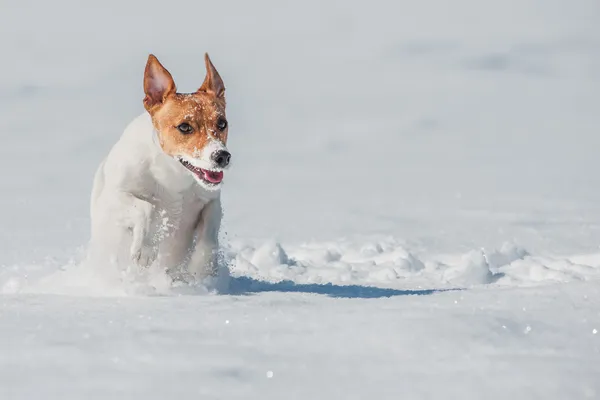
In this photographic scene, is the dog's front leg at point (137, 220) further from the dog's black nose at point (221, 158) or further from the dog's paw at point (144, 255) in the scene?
the dog's black nose at point (221, 158)

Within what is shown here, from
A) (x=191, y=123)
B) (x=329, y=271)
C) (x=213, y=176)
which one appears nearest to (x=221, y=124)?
(x=191, y=123)

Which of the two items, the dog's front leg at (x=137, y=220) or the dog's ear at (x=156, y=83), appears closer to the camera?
the dog's front leg at (x=137, y=220)

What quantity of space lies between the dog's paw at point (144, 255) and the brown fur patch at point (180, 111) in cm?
57

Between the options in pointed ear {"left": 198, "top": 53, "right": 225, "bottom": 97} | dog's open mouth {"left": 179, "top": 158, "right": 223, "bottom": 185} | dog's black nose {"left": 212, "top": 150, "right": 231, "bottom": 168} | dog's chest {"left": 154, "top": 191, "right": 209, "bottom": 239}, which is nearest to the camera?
dog's black nose {"left": 212, "top": 150, "right": 231, "bottom": 168}

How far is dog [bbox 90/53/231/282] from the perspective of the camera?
512 centimetres

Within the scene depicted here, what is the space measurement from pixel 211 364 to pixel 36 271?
455 cm

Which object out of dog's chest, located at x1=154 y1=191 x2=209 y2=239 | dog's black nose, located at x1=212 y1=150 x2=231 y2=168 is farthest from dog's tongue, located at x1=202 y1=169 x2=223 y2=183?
dog's chest, located at x1=154 y1=191 x2=209 y2=239

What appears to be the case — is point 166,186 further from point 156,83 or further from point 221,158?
point 156,83

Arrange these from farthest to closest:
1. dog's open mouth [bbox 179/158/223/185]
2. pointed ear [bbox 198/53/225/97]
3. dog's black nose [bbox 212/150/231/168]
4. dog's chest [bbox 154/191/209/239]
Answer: pointed ear [bbox 198/53/225/97] → dog's chest [bbox 154/191/209/239] → dog's open mouth [bbox 179/158/223/185] → dog's black nose [bbox 212/150/231/168]

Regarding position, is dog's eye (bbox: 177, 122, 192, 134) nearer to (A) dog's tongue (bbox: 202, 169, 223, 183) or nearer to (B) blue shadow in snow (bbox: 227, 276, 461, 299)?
(A) dog's tongue (bbox: 202, 169, 223, 183)

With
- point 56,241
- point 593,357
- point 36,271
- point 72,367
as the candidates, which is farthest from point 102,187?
point 56,241

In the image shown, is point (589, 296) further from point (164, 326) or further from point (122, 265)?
point (122, 265)

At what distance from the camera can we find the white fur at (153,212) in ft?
16.8

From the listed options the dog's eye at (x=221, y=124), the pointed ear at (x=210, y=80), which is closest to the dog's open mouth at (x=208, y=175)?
the dog's eye at (x=221, y=124)
